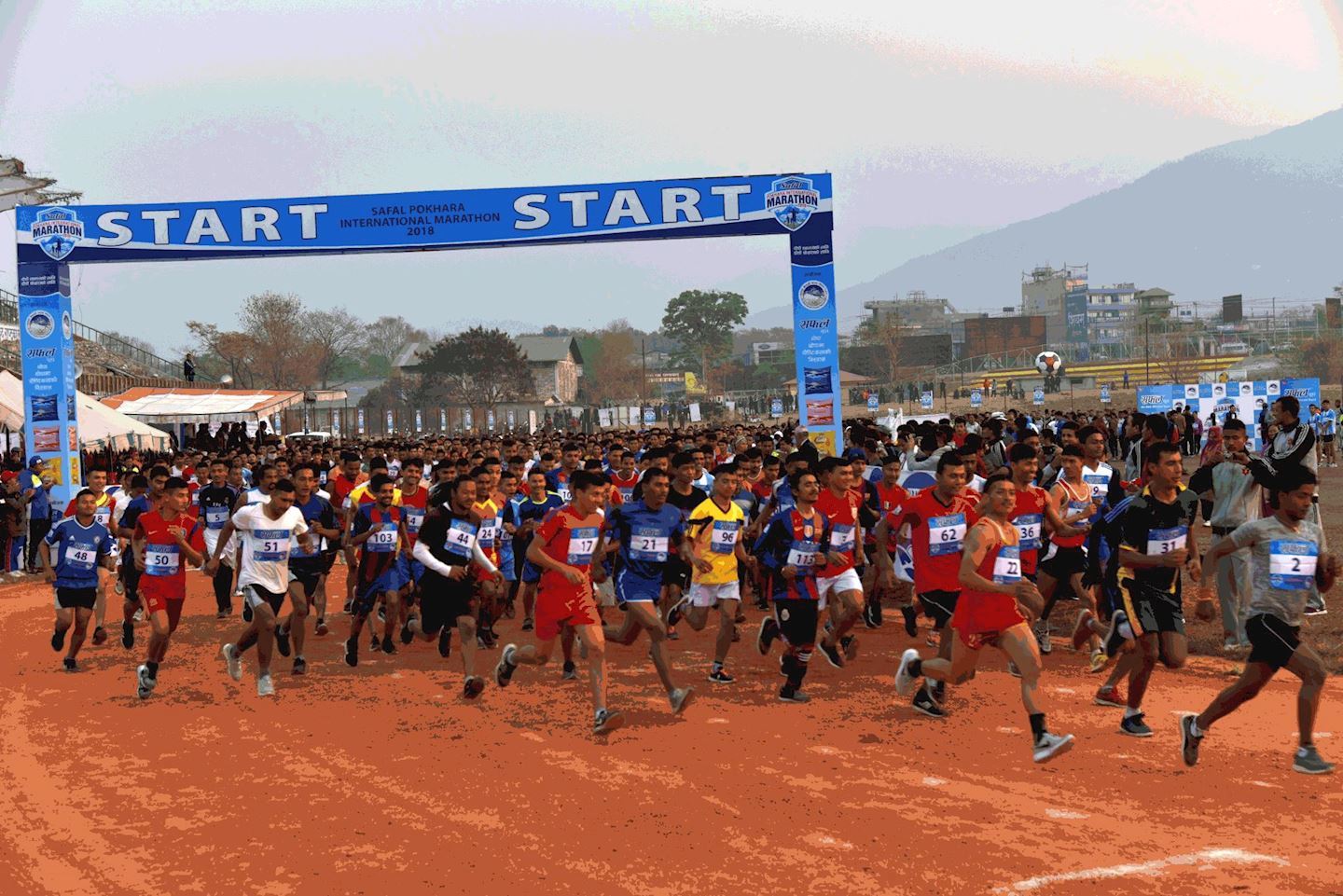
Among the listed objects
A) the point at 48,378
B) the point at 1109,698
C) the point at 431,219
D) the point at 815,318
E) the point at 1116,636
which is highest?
the point at 431,219

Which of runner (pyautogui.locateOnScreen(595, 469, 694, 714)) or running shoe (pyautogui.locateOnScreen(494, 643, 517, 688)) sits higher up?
runner (pyautogui.locateOnScreen(595, 469, 694, 714))

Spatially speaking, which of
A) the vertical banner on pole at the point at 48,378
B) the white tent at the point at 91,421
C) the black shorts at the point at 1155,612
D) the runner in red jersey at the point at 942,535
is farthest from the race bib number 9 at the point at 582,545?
the white tent at the point at 91,421

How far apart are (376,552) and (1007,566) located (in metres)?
6.52

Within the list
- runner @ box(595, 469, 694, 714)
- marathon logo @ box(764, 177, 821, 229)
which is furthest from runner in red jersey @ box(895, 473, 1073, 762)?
marathon logo @ box(764, 177, 821, 229)

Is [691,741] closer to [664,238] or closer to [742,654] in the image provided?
[742,654]

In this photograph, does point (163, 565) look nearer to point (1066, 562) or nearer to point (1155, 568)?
point (1066, 562)

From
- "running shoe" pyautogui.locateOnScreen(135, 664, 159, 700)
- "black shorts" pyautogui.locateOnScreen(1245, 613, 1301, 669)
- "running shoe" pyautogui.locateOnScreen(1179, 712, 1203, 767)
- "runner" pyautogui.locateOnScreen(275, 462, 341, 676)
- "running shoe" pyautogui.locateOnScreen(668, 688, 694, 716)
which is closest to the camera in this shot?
"black shorts" pyautogui.locateOnScreen(1245, 613, 1301, 669)

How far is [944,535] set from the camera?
10125 millimetres

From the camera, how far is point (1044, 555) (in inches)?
446

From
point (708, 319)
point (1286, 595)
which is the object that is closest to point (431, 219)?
point (1286, 595)

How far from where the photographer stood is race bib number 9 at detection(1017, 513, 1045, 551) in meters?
10.6

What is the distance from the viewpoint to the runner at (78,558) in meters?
12.3

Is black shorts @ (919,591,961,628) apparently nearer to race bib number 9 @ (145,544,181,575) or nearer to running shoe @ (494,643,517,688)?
running shoe @ (494,643,517,688)

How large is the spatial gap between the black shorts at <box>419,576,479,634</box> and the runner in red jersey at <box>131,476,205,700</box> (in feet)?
6.35
